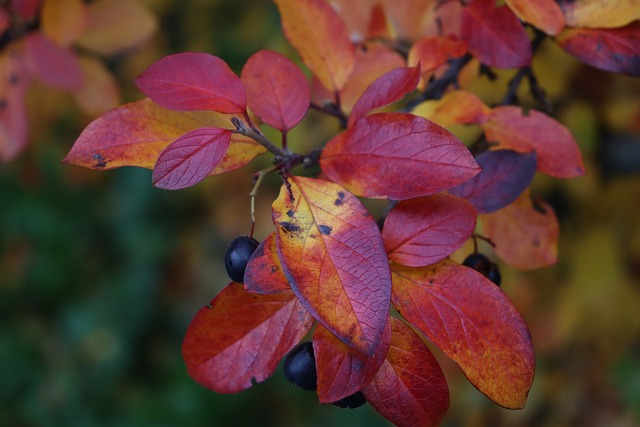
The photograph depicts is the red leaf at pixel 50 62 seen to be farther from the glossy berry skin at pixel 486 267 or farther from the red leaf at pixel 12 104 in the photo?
the glossy berry skin at pixel 486 267

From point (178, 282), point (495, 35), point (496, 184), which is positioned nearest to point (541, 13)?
point (495, 35)

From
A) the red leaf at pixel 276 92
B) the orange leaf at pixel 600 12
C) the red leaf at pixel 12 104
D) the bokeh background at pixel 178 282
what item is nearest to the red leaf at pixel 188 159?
the red leaf at pixel 276 92

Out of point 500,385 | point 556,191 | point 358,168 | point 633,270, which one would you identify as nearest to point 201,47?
point 556,191

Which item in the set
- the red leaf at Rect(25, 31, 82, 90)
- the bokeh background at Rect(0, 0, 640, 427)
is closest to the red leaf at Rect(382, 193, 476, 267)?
the red leaf at Rect(25, 31, 82, 90)

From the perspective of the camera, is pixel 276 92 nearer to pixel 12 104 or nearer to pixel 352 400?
pixel 352 400

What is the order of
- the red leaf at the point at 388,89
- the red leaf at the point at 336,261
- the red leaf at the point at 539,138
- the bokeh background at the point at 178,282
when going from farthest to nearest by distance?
the bokeh background at the point at 178,282 < the red leaf at the point at 539,138 < the red leaf at the point at 388,89 < the red leaf at the point at 336,261

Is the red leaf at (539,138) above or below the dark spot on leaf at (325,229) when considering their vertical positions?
below

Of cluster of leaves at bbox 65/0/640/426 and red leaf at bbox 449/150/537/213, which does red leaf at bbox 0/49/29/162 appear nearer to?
cluster of leaves at bbox 65/0/640/426
